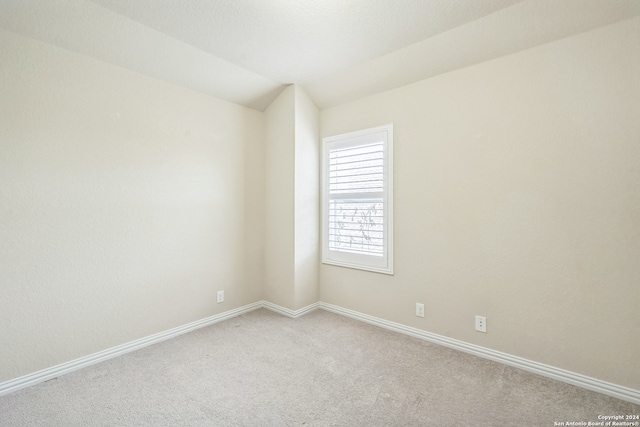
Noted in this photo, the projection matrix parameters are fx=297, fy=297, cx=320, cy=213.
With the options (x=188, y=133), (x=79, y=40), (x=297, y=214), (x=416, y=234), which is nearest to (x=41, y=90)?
(x=79, y=40)

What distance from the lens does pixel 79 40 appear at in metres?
2.12

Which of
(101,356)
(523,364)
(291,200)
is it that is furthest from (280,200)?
(523,364)

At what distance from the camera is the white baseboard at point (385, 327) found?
75.6 inches

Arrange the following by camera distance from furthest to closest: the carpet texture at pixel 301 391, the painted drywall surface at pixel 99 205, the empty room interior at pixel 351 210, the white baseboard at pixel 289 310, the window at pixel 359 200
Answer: the white baseboard at pixel 289 310, the window at pixel 359 200, the painted drywall surface at pixel 99 205, the empty room interior at pixel 351 210, the carpet texture at pixel 301 391

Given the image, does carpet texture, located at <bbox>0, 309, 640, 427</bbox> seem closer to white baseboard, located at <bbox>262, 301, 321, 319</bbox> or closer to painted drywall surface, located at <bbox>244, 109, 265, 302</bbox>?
white baseboard, located at <bbox>262, 301, 321, 319</bbox>

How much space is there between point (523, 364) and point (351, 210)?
1.93m

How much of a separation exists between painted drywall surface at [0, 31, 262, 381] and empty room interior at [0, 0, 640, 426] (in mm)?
14

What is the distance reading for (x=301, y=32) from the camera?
2.27 meters

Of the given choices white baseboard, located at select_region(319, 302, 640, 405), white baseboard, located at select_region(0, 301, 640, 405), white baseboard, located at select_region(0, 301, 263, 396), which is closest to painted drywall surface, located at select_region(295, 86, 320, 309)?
white baseboard, located at select_region(0, 301, 640, 405)

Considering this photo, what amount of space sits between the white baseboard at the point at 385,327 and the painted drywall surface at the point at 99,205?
0.18 feet

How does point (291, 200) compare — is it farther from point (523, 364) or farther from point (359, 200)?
point (523, 364)

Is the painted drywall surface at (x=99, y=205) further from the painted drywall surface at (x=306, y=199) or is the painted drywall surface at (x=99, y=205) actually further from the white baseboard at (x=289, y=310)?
the painted drywall surface at (x=306, y=199)

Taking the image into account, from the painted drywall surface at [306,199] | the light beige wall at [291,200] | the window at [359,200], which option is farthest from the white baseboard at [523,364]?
the light beige wall at [291,200]

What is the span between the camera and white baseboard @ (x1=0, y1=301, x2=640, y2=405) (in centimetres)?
192
